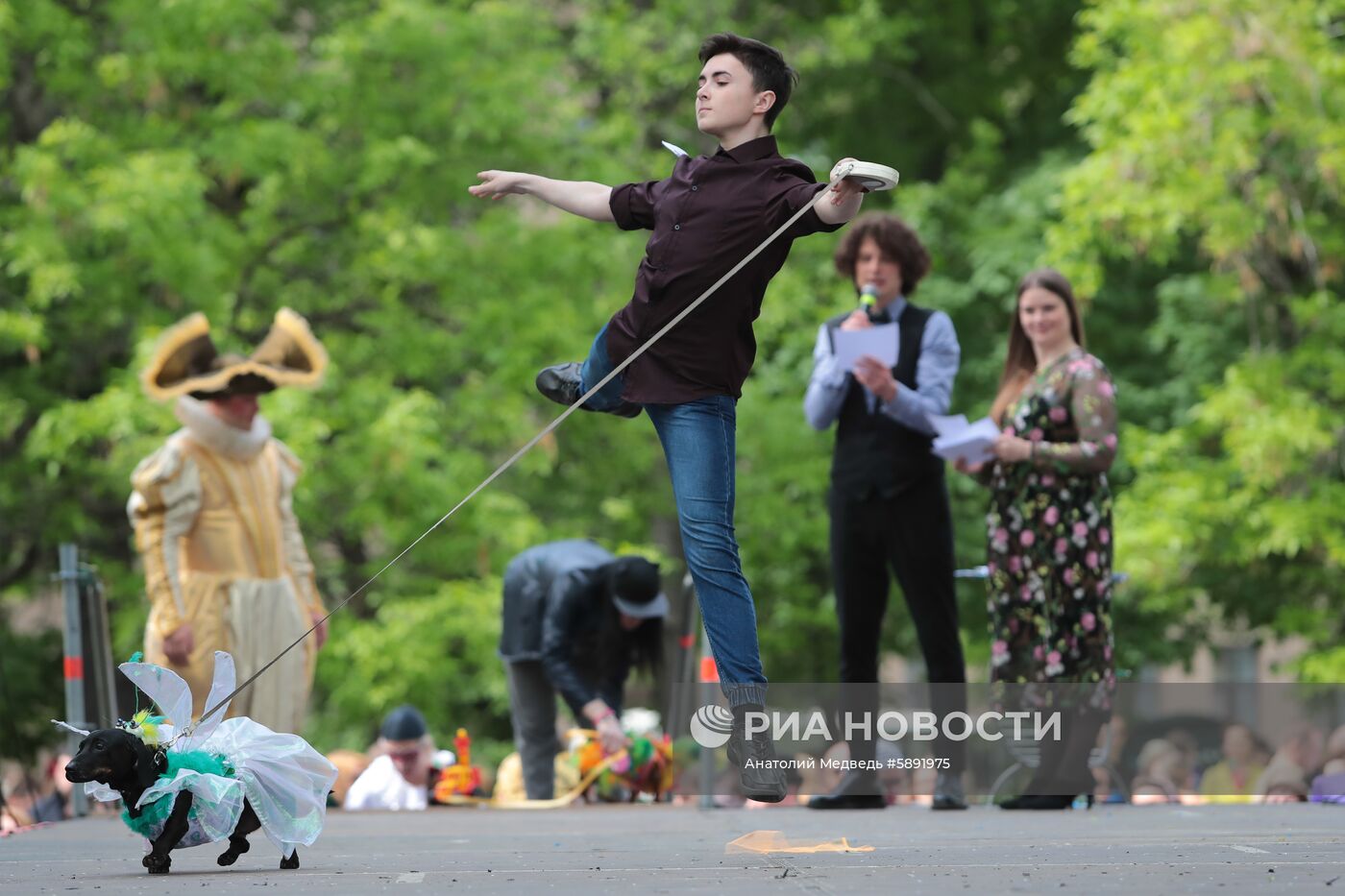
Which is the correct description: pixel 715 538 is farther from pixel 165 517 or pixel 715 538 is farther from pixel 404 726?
pixel 404 726

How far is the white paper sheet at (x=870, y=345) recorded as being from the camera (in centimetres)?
688

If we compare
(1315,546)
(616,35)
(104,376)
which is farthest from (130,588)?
(1315,546)

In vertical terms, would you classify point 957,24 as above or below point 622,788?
above

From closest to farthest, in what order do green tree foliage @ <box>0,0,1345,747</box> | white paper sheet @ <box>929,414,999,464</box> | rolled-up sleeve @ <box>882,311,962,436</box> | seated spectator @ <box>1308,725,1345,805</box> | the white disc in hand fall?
the white disc in hand, white paper sheet @ <box>929,414,999,464</box>, rolled-up sleeve @ <box>882,311,962,436</box>, seated spectator @ <box>1308,725,1345,805</box>, green tree foliage @ <box>0,0,1345,747</box>

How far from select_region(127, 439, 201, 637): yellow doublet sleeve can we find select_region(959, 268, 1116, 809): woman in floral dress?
139 inches

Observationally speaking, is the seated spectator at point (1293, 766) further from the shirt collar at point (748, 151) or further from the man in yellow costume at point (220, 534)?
the man in yellow costume at point (220, 534)

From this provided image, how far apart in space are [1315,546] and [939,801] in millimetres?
9154

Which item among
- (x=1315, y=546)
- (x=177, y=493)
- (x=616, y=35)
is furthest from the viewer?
(x=616, y=35)

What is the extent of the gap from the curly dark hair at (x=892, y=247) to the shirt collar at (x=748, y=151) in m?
2.05

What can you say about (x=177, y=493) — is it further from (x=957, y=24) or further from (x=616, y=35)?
(x=957, y=24)

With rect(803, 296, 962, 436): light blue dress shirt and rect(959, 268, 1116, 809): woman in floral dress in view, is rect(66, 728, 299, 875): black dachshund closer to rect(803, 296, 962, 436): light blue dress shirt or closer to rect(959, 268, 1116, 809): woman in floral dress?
rect(803, 296, 962, 436): light blue dress shirt

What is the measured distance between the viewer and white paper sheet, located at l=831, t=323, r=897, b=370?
6883 mm

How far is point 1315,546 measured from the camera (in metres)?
15.2
